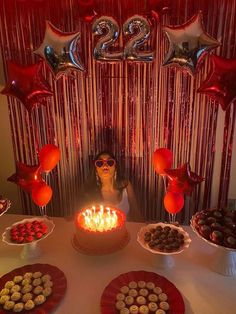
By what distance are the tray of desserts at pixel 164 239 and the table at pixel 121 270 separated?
0.08 meters

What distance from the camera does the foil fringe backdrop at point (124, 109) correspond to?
155 cm

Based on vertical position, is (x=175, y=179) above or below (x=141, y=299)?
above

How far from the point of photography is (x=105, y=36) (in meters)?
1.52

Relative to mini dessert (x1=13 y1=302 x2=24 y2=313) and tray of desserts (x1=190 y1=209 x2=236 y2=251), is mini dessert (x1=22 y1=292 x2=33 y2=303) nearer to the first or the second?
mini dessert (x1=13 y1=302 x2=24 y2=313)

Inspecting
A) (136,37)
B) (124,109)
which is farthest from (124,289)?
(136,37)

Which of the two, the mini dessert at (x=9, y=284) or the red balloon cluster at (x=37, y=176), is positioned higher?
the red balloon cluster at (x=37, y=176)

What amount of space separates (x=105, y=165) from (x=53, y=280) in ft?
1.92

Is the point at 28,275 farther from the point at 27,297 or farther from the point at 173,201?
the point at 173,201

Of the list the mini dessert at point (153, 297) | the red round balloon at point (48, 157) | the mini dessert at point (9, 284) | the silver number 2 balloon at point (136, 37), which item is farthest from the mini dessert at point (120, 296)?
the silver number 2 balloon at point (136, 37)

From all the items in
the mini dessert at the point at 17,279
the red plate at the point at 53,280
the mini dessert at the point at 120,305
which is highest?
the mini dessert at the point at 120,305

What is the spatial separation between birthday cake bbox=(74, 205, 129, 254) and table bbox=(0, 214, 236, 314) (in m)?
0.04

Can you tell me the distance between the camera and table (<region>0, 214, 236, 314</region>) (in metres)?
1.25

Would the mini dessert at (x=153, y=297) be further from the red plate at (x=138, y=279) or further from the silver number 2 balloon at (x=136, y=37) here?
the silver number 2 balloon at (x=136, y=37)

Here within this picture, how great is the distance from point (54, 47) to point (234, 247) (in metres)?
1.17
